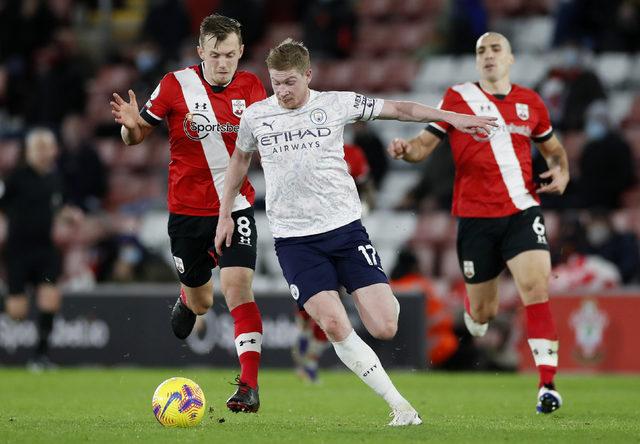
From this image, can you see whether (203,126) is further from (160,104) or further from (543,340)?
(543,340)

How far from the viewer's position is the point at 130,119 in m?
9.25

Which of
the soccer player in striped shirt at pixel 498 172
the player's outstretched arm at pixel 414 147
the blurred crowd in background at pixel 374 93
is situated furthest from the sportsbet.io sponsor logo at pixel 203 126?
the blurred crowd in background at pixel 374 93

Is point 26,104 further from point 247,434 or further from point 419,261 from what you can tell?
point 247,434

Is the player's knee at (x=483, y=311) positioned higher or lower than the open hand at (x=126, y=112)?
lower

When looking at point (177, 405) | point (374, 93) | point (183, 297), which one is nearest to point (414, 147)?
point (183, 297)

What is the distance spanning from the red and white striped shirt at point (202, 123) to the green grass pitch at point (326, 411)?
167 centimetres

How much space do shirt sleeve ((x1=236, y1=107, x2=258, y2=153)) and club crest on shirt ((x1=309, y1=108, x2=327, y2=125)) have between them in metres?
0.41

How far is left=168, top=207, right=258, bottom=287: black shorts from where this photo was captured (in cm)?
946

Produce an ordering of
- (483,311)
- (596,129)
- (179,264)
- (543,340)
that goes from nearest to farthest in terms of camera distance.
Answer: (543,340)
(179,264)
(483,311)
(596,129)

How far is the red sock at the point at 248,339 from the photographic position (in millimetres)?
9289

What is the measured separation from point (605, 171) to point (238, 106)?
8.25m

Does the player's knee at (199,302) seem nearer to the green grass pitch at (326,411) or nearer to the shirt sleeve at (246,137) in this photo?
the green grass pitch at (326,411)

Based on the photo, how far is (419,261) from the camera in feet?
56.9

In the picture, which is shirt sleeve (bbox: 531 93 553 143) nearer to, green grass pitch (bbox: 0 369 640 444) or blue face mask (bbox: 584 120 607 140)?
green grass pitch (bbox: 0 369 640 444)
